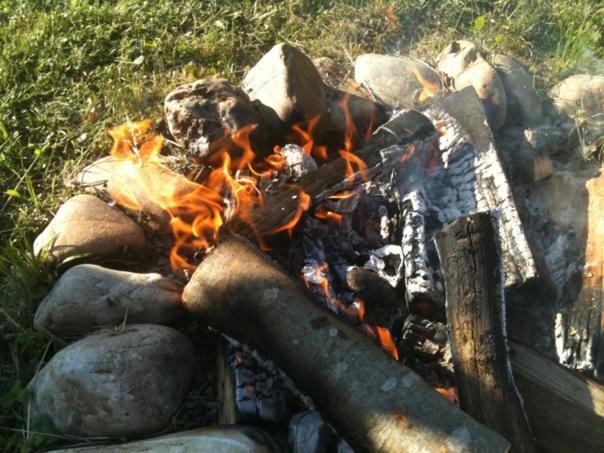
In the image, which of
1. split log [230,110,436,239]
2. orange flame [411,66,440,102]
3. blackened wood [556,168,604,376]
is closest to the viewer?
blackened wood [556,168,604,376]

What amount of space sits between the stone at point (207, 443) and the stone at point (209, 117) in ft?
5.55

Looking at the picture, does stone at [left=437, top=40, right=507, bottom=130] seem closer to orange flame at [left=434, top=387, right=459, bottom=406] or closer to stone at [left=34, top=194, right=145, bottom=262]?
orange flame at [left=434, top=387, right=459, bottom=406]

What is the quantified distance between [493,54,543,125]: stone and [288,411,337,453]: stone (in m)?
2.58

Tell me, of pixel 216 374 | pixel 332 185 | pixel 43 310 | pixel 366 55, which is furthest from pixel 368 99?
pixel 43 310

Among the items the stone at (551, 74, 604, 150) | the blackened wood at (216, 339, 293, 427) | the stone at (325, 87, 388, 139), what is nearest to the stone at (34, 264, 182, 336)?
the blackened wood at (216, 339, 293, 427)

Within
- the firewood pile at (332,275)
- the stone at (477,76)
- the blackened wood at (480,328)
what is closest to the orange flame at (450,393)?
the firewood pile at (332,275)

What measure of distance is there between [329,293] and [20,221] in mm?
2070

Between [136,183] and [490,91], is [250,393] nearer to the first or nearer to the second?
[136,183]

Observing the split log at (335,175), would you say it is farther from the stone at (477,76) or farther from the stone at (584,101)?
the stone at (584,101)

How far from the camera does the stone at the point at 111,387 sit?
264cm

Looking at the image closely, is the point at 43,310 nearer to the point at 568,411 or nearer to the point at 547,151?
the point at 568,411

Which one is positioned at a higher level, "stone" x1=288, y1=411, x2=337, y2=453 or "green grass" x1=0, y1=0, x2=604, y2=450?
"green grass" x1=0, y1=0, x2=604, y2=450

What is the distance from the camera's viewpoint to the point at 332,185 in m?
3.41

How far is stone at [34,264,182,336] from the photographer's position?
300 centimetres
